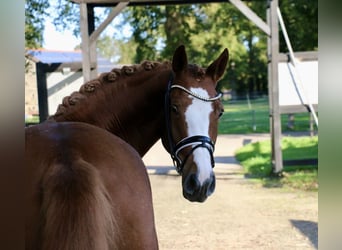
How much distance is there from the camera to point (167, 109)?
221cm

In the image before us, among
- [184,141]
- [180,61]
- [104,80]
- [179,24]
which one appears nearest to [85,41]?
[104,80]

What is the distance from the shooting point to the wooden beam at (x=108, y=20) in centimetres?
702

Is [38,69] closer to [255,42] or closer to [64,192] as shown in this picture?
[64,192]

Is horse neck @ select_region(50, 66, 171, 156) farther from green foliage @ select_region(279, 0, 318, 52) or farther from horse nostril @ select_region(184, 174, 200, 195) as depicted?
green foliage @ select_region(279, 0, 318, 52)

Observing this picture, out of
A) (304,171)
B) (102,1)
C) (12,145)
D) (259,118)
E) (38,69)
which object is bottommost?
(259,118)

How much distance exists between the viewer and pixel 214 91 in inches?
84.4

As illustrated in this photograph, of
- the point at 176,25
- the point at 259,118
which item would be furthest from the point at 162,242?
the point at 259,118

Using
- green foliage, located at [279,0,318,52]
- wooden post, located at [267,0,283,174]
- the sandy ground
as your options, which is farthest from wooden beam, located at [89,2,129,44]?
green foliage, located at [279,0,318,52]

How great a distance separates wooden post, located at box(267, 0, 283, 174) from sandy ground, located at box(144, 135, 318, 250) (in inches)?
27.0

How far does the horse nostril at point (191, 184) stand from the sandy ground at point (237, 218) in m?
2.76

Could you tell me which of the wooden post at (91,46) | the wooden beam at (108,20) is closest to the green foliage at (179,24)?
the wooden post at (91,46)

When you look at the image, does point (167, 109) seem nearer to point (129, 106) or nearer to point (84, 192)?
point (129, 106)

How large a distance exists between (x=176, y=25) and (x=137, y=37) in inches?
70.1

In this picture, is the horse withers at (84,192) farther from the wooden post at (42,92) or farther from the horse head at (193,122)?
the wooden post at (42,92)
